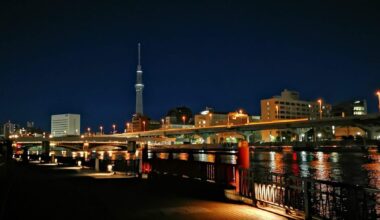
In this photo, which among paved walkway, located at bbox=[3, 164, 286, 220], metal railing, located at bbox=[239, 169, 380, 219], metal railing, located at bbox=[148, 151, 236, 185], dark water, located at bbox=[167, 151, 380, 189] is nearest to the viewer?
metal railing, located at bbox=[239, 169, 380, 219]

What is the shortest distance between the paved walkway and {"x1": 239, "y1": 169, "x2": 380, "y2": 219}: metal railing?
2.08 ft

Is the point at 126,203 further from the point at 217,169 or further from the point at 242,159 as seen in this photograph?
the point at 217,169

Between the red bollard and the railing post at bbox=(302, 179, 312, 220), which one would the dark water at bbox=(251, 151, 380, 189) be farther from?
the railing post at bbox=(302, 179, 312, 220)

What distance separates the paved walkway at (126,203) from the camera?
12594 millimetres

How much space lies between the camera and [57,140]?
129 meters

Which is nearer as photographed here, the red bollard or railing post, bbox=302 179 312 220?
railing post, bbox=302 179 312 220

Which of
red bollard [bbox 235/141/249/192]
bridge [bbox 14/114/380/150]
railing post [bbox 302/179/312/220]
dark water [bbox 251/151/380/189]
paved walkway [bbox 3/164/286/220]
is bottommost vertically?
dark water [bbox 251/151/380/189]

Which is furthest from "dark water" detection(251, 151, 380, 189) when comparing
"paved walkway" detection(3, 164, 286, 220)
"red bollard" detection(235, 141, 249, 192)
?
"red bollard" detection(235, 141, 249, 192)

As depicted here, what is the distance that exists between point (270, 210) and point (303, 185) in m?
1.86

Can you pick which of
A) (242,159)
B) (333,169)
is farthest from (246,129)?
(242,159)

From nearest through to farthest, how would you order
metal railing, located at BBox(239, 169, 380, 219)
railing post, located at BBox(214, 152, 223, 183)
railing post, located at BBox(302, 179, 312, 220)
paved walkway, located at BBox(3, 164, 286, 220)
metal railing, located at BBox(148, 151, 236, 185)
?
metal railing, located at BBox(239, 169, 380, 219)
railing post, located at BBox(302, 179, 312, 220)
paved walkway, located at BBox(3, 164, 286, 220)
metal railing, located at BBox(148, 151, 236, 185)
railing post, located at BBox(214, 152, 223, 183)

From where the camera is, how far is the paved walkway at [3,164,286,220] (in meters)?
12.6

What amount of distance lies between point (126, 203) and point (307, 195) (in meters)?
6.57

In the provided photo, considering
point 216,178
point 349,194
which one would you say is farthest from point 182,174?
point 349,194
